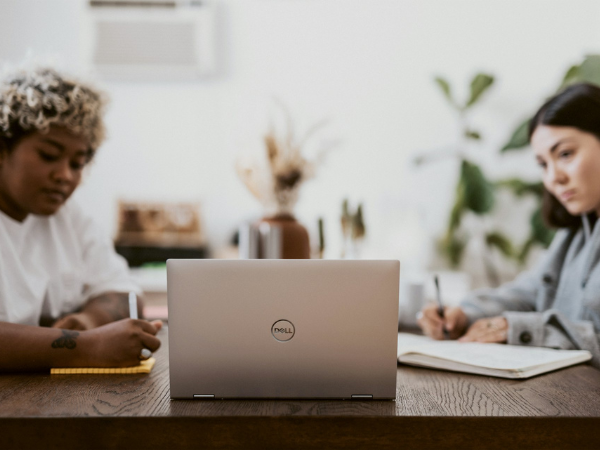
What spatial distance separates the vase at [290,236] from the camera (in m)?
1.39

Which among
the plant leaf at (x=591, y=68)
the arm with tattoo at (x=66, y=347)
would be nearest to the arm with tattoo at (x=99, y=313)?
the arm with tattoo at (x=66, y=347)

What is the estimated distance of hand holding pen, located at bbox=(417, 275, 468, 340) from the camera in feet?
3.87

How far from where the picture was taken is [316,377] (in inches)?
28.0

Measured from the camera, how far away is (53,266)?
1.22 m

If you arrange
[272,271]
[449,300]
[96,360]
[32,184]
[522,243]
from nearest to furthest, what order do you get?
[272,271] → [96,360] → [32,184] → [449,300] → [522,243]

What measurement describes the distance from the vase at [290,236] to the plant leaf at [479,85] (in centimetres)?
165

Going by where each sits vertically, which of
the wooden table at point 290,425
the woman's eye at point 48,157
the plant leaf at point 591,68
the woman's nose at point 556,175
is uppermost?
the plant leaf at point 591,68

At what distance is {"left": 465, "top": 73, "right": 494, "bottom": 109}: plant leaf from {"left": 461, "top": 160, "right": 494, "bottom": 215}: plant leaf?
34 cm

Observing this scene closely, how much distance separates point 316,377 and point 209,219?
231cm

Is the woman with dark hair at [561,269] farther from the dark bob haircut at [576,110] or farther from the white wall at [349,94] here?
the white wall at [349,94]

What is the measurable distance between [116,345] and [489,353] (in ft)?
2.25

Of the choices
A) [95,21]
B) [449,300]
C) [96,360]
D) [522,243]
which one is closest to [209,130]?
[95,21]

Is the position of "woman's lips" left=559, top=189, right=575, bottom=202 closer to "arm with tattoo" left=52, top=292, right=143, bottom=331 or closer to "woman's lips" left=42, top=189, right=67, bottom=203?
"arm with tattoo" left=52, top=292, right=143, bottom=331

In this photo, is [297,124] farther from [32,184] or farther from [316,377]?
[316,377]
